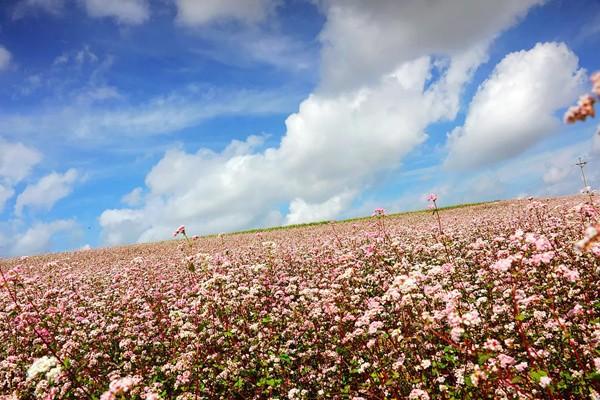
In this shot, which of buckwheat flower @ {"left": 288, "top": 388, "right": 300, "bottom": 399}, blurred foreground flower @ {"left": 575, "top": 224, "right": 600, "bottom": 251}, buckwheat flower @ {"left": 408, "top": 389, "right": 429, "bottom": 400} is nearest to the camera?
blurred foreground flower @ {"left": 575, "top": 224, "right": 600, "bottom": 251}

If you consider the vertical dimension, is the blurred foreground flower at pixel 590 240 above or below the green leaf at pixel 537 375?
above

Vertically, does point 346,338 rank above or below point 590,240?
below

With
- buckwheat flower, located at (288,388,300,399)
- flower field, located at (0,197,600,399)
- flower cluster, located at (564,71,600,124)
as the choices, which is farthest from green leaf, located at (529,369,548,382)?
flower cluster, located at (564,71,600,124)

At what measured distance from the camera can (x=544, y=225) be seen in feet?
48.1

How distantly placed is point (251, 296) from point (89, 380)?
3.59 metres

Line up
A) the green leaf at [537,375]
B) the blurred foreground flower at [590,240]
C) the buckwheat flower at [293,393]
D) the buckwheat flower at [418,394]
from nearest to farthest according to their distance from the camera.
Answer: the blurred foreground flower at [590,240] → the green leaf at [537,375] → the buckwheat flower at [418,394] → the buckwheat flower at [293,393]

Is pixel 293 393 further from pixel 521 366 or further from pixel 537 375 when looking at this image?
pixel 537 375

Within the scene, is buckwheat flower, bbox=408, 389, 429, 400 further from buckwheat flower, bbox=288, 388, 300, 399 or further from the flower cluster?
the flower cluster

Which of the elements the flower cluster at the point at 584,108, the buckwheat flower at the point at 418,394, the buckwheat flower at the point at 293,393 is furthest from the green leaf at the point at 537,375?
the flower cluster at the point at 584,108

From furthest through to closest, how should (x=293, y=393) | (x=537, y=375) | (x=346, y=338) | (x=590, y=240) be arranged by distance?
(x=346, y=338) < (x=293, y=393) < (x=537, y=375) < (x=590, y=240)

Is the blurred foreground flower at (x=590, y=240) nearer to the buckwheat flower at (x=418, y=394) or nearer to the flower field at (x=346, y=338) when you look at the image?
the flower field at (x=346, y=338)

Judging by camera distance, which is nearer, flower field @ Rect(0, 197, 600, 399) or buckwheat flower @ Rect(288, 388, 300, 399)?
flower field @ Rect(0, 197, 600, 399)

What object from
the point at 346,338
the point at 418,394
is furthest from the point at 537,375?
the point at 346,338

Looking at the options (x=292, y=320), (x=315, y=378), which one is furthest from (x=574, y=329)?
(x=292, y=320)
